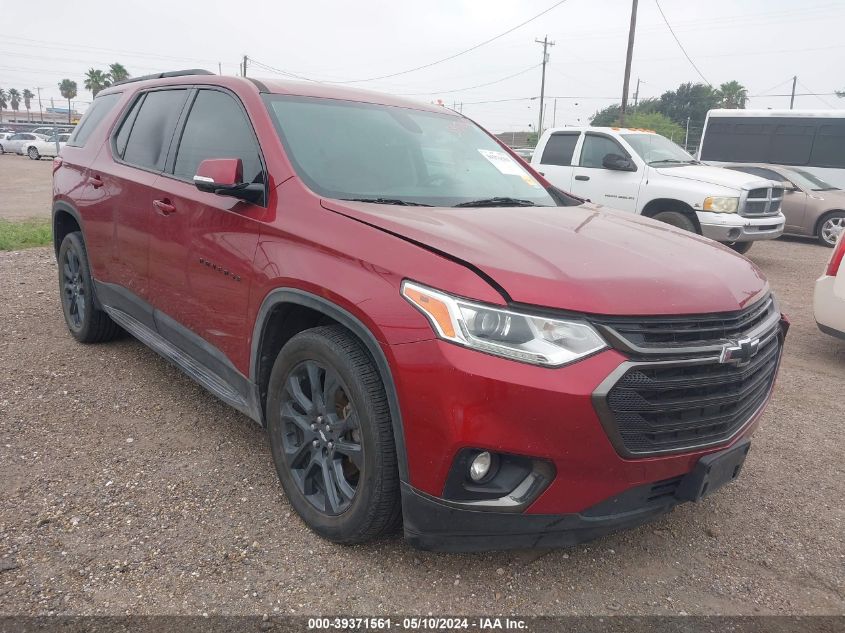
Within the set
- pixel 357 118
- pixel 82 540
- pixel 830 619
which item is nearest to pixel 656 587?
pixel 830 619

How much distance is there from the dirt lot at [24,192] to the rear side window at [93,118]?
8.43 m

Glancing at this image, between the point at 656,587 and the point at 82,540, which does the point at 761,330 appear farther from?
the point at 82,540

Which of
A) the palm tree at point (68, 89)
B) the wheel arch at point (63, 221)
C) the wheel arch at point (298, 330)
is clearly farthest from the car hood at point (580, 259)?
the palm tree at point (68, 89)

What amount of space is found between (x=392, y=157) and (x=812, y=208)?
11697 mm

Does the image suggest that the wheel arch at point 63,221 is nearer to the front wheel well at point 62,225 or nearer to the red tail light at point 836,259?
the front wheel well at point 62,225

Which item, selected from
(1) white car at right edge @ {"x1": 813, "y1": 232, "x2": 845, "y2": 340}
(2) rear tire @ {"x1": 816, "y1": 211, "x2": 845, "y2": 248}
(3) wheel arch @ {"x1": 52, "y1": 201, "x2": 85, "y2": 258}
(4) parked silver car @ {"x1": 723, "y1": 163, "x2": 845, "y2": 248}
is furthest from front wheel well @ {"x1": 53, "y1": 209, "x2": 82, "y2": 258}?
(2) rear tire @ {"x1": 816, "y1": 211, "x2": 845, "y2": 248}

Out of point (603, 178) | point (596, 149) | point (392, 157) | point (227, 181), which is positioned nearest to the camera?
point (227, 181)

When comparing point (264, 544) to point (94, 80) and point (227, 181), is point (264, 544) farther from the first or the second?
point (94, 80)

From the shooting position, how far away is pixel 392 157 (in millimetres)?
3139

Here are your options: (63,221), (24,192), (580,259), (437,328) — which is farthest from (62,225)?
(24,192)

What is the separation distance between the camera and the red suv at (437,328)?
6.58 ft

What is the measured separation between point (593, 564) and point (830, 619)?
78 centimetres

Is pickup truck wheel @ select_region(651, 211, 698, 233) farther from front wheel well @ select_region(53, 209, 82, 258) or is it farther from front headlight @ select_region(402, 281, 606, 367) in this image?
front headlight @ select_region(402, 281, 606, 367)

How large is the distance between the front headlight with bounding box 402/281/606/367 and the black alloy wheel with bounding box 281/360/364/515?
52cm
